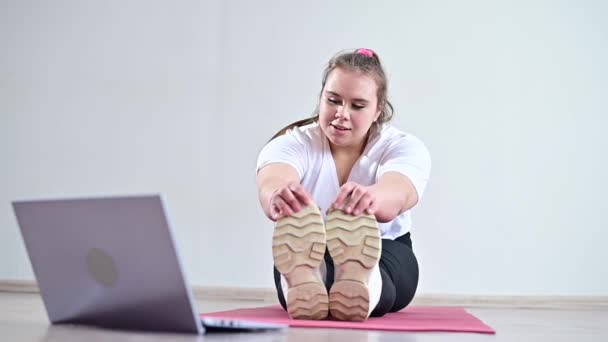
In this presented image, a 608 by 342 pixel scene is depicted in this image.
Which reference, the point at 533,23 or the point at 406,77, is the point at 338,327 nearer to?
the point at 406,77

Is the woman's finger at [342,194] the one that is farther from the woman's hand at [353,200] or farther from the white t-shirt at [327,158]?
the white t-shirt at [327,158]

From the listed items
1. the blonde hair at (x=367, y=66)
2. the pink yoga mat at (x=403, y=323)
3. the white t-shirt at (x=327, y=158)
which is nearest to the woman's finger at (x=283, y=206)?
the pink yoga mat at (x=403, y=323)

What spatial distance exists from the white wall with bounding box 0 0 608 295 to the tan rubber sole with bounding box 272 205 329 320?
191cm

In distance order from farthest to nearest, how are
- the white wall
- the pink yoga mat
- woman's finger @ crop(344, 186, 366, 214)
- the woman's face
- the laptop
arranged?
the white wall → the woman's face → woman's finger @ crop(344, 186, 366, 214) → the pink yoga mat → the laptop

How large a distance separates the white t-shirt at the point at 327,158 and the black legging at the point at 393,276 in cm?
11

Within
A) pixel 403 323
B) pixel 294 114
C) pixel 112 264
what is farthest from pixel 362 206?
pixel 294 114

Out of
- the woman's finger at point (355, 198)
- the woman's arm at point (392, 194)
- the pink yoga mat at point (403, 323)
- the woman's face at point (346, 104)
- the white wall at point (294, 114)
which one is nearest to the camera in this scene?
the pink yoga mat at point (403, 323)

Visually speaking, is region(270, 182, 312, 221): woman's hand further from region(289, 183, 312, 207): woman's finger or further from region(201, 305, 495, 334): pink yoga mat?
region(201, 305, 495, 334): pink yoga mat

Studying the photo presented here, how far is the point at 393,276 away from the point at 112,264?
96cm

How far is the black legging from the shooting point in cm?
201

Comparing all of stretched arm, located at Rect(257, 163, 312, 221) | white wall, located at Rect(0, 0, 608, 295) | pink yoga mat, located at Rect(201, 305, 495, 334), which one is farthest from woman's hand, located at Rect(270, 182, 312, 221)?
white wall, located at Rect(0, 0, 608, 295)

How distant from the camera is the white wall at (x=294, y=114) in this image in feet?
12.3

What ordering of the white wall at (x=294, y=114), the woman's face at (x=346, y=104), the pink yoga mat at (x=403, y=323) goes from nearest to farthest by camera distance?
the pink yoga mat at (x=403, y=323) → the woman's face at (x=346, y=104) → the white wall at (x=294, y=114)

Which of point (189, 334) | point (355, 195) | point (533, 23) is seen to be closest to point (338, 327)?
point (355, 195)
